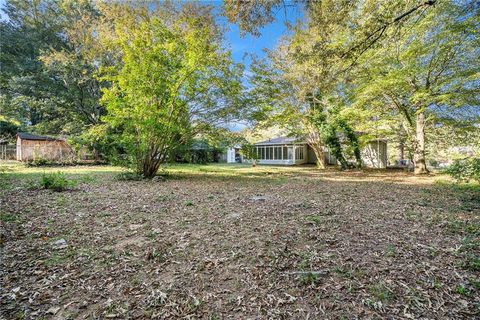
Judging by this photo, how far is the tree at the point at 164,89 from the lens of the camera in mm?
8789

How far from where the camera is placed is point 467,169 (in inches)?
246

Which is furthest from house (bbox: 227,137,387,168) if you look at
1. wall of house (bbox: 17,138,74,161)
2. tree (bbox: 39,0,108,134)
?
wall of house (bbox: 17,138,74,161)

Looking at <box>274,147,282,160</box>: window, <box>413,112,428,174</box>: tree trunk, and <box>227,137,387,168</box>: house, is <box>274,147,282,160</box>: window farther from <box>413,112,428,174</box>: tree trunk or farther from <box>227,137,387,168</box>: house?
<box>413,112,428,174</box>: tree trunk

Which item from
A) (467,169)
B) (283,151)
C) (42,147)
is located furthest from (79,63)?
(467,169)

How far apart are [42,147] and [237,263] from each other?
2269cm

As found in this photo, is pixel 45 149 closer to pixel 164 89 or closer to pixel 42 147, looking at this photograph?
pixel 42 147

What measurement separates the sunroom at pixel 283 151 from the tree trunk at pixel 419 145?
1058cm

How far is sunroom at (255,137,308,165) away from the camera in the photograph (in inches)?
958

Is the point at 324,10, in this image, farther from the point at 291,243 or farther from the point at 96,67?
the point at 96,67

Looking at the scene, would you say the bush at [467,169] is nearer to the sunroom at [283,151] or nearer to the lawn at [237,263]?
the lawn at [237,263]

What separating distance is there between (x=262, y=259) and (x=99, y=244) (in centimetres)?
220

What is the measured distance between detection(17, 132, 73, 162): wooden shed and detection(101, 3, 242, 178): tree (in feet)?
42.2

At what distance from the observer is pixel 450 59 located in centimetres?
1112

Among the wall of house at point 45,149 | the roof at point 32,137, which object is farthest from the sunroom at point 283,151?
the roof at point 32,137
